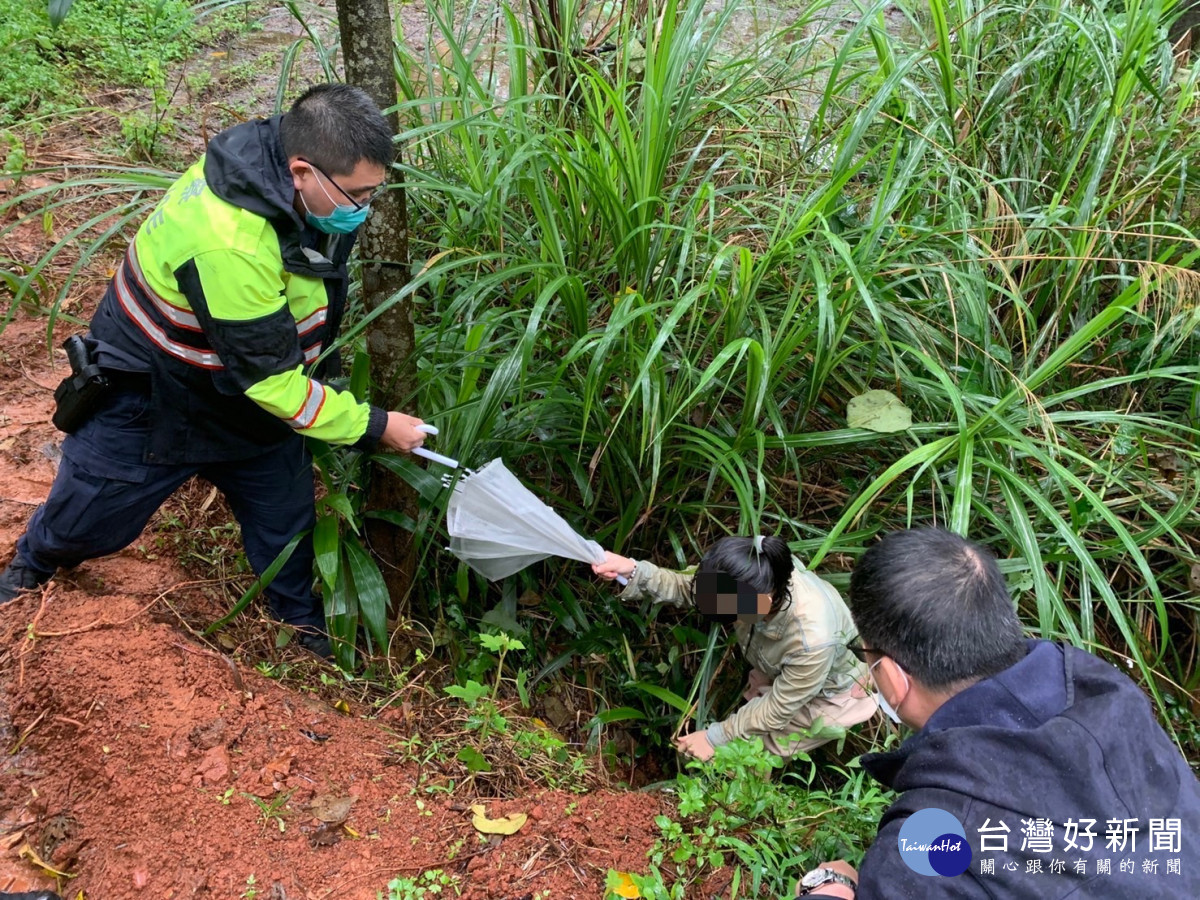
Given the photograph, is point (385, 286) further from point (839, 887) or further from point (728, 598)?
point (839, 887)

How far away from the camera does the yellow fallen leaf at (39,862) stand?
1537 millimetres

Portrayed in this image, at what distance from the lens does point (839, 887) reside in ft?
4.54

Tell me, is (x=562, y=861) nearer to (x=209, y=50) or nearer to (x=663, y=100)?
(x=663, y=100)

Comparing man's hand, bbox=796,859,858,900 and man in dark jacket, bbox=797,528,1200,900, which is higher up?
man in dark jacket, bbox=797,528,1200,900

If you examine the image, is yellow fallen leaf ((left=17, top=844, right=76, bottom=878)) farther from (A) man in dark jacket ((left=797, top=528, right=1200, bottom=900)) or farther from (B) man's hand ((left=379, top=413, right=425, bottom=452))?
(A) man in dark jacket ((left=797, top=528, right=1200, bottom=900))

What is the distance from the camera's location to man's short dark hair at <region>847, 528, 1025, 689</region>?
4.19ft

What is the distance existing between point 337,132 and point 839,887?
169 centimetres

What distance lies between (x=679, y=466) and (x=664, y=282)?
1.66 feet

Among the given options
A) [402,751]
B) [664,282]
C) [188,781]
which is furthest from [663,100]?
[188,781]

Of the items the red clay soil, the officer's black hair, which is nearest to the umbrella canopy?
the officer's black hair

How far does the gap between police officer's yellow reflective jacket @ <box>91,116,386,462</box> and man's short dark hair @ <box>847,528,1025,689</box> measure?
1224 millimetres

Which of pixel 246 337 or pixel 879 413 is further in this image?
pixel 879 413

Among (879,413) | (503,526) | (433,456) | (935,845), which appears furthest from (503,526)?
(935,845)

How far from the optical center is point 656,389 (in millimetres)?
2020
